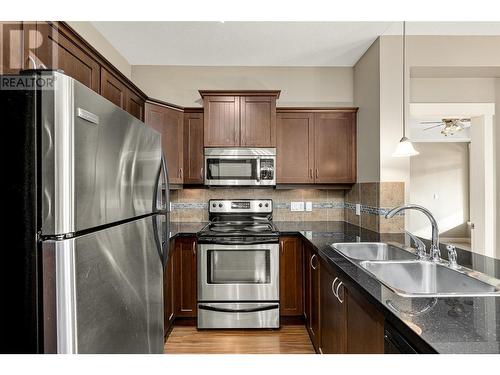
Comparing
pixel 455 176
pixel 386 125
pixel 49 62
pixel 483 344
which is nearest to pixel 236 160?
pixel 386 125

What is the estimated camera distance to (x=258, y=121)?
3002 millimetres

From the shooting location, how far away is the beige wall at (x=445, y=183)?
7.59m

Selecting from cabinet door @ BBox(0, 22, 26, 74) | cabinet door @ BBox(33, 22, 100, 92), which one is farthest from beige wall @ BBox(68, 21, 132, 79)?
cabinet door @ BBox(0, 22, 26, 74)

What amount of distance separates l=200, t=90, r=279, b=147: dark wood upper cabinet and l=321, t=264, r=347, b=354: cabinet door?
1.52m

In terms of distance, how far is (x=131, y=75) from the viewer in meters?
3.29

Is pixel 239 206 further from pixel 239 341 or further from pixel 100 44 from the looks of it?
pixel 100 44

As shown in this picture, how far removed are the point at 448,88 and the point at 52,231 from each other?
362 cm

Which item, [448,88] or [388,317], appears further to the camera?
[448,88]

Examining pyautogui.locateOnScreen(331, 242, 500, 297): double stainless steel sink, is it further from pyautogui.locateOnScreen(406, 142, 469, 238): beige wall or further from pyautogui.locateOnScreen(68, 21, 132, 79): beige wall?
pyautogui.locateOnScreen(406, 142, 469, 238): beige wall

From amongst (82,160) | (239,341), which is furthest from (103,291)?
(239,341)

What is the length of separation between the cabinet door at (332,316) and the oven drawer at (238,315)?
70cm

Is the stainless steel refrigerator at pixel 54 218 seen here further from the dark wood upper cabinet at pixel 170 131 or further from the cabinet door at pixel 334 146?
the cabinet door at pixel 334 146

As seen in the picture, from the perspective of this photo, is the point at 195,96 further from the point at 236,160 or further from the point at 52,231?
the point at 52,231

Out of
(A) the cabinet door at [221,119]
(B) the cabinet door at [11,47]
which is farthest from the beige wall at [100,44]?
(B) the cabinet door at [11,47]
